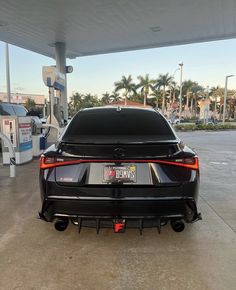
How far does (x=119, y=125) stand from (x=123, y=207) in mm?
1280

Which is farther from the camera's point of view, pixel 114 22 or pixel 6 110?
pixel 114 22

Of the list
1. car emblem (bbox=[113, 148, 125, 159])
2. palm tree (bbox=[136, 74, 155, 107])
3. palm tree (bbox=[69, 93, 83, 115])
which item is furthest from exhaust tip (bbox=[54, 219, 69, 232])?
palm tree (bbox=[69, 93, 83, 115])

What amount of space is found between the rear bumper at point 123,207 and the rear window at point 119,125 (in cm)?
69

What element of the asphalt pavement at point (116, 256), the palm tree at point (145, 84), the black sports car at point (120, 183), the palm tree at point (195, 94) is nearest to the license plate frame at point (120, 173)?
the black sports car at point (120, 183)

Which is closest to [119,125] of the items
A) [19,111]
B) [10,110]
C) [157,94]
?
[10,110]

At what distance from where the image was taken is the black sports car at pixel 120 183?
284 centimetres

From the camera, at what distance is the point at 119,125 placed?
149 inches

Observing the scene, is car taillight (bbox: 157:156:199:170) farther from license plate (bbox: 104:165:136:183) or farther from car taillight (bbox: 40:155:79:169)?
car taillight (bbox: 40:155:79:169)

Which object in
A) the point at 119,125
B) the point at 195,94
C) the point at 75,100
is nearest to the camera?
the point at 119,125

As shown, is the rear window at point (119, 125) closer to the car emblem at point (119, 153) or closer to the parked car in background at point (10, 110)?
the car emblem at point (119, 153)

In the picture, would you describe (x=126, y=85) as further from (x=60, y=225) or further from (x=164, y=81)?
(x=60, y=225)

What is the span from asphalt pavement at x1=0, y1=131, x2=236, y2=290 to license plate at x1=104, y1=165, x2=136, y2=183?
845 millimetres

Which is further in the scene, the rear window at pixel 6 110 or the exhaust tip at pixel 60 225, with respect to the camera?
the rear window at pixel 6 110

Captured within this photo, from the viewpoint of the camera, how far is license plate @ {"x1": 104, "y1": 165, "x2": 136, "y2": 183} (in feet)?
9.31
